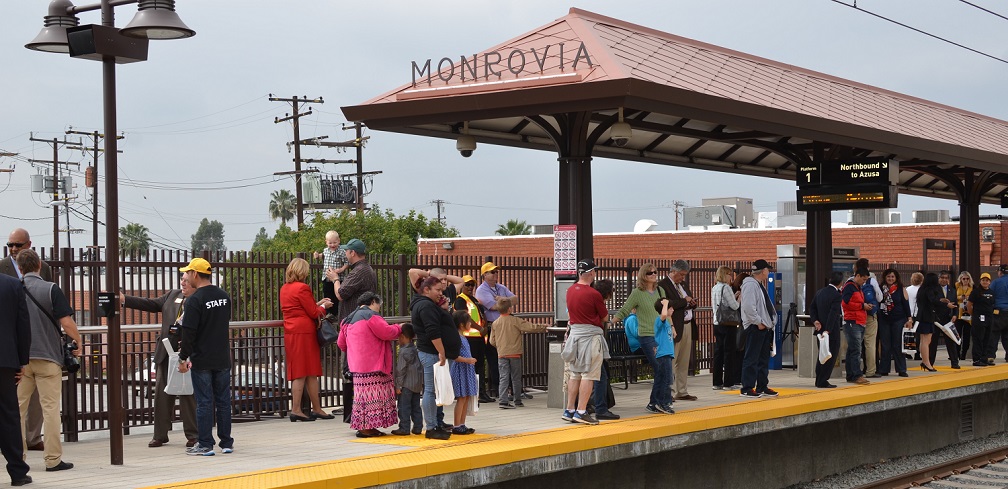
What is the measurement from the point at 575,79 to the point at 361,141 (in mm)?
48967

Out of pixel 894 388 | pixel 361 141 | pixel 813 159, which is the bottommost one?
pixel 894 388

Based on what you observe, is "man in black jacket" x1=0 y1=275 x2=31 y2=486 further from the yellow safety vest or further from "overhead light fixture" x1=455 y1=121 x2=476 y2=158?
"overhead light fixture" x1=455 y1=121 x2=476 y2=158

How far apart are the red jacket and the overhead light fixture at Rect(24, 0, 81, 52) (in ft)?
36.3

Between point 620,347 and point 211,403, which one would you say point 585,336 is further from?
point 620,347

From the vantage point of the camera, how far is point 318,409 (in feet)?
42.2

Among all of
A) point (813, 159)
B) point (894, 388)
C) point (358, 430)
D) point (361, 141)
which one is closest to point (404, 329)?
point (358, 430)

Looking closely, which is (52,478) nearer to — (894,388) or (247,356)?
(247,356)

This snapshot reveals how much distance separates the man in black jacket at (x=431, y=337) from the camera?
10.6 metres

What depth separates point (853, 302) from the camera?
16.5 metres

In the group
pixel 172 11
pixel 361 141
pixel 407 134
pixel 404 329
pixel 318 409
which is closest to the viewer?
pixel 172 11

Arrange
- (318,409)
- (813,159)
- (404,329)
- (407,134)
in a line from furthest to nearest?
(813,159), (407,134), (318,409), (404,329)

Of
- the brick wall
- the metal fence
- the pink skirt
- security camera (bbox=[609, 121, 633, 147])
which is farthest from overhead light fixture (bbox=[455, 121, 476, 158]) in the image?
the brick wall

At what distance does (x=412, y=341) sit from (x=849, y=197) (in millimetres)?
8641

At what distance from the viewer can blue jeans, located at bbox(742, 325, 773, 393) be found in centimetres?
1451
